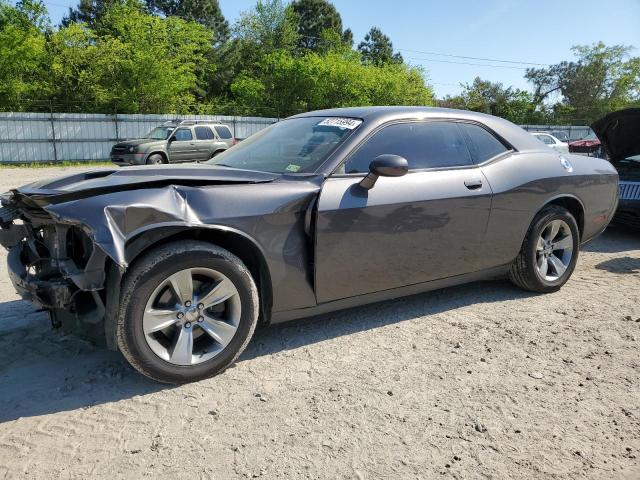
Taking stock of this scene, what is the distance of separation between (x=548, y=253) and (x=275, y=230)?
9.06 feet

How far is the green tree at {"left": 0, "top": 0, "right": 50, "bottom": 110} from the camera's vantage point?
24.5 metres

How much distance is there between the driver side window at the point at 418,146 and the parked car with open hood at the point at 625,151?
4275mm

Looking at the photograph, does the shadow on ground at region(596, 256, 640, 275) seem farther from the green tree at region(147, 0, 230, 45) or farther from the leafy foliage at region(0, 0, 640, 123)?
the green tree at region(147, 0, 230, 45)

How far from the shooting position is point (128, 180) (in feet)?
9.62

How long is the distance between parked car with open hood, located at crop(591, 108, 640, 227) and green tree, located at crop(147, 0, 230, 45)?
165 feet

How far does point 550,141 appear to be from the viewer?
2098cm

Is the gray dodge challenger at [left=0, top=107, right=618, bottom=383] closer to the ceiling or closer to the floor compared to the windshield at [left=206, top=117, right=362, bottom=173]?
closer to the floor

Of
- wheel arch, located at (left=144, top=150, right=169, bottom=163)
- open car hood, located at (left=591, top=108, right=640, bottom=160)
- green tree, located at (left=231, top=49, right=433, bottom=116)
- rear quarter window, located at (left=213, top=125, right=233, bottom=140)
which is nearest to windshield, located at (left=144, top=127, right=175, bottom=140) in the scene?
wheel arch, located at (left=144, top=150, right=169, bottom=163)

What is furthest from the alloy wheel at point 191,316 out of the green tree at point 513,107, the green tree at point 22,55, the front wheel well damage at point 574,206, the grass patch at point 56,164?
the green tree at point 513,107

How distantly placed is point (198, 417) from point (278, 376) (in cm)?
59

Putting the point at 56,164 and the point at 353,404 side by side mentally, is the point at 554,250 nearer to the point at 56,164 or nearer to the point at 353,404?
the point at 353,404

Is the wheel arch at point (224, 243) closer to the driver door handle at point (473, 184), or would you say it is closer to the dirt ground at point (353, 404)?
the dirt ground at point (353, 404)

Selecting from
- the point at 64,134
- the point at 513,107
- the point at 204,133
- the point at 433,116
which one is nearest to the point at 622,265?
the point at 433,116

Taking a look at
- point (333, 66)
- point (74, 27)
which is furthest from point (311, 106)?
point (74, 27)
